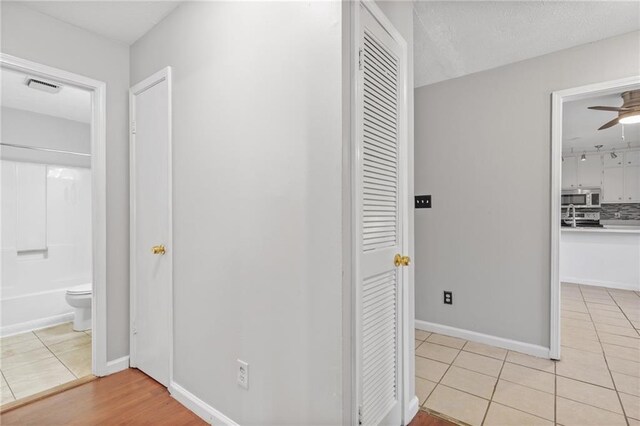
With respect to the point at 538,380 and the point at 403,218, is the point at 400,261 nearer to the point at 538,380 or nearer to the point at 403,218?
the point at 403,218

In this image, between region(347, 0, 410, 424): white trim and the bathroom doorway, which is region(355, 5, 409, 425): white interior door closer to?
region(347, 0, 410, 424): white trim

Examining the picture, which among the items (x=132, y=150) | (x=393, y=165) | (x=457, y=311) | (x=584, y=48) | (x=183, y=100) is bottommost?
(x=457, y=311)

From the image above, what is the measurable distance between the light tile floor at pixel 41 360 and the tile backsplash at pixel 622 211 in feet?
29.0

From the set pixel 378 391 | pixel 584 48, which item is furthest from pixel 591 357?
pixel 584 48

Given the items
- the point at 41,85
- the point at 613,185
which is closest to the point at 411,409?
the point at 41,85

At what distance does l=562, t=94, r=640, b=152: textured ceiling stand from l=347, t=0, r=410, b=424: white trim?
10.0ft

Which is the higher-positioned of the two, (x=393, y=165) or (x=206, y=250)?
(x=393, y=165)

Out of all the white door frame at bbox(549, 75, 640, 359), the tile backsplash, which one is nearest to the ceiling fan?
the white door frame at bbox(549, 75, 640, 359)

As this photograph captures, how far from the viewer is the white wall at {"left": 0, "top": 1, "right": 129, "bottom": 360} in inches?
82.4

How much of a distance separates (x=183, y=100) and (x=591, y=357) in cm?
351

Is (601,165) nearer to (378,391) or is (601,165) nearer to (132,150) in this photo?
(378,391)

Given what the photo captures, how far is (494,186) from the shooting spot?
9.04 ft

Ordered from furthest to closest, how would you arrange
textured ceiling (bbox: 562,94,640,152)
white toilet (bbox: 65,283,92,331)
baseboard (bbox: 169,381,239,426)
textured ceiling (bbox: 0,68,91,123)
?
textured ceiling (bbox: 562,94,640,152)
white toilet (bbox: 65,283,92,331)
textured ceiling (bbox: 0,68,91,123)
baseboard (bbox: 169,381,239,426)

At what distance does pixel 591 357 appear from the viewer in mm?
2502
